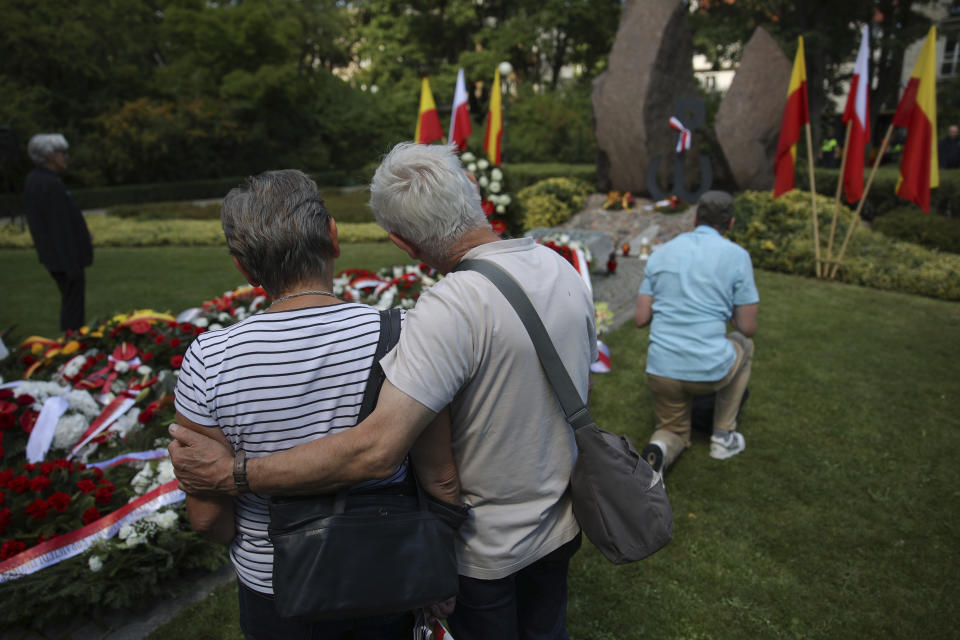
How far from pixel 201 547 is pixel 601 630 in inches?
76.7

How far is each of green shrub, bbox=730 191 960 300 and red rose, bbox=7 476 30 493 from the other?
30.8 feet

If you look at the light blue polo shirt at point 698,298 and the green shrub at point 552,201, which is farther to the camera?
the green shrub at point 552,201

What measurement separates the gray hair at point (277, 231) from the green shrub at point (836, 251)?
9.07 m

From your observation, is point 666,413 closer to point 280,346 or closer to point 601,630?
point 601,630

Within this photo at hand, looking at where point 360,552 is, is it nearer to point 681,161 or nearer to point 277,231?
point 277,231

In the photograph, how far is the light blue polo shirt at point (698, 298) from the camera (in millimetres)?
3441

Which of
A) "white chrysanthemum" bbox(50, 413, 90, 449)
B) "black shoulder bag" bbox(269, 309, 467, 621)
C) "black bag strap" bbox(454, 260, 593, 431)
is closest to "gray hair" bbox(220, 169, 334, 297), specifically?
"black shoulder bag" bbox(269, 309, 467, 621)

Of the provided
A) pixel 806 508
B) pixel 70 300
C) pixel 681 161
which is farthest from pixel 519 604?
pixel 681 161

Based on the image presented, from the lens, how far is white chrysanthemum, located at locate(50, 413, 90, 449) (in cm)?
371

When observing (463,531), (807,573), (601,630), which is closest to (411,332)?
(463,531)

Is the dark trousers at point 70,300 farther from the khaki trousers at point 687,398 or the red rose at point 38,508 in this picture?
the khaki trousers at point 687,398

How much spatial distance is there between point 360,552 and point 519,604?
72cm

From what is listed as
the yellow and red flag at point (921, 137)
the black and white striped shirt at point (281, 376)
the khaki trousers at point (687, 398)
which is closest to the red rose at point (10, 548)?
the black and white striped shirt at point (281, 376)

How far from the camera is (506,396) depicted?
Result: 4.99 ft
